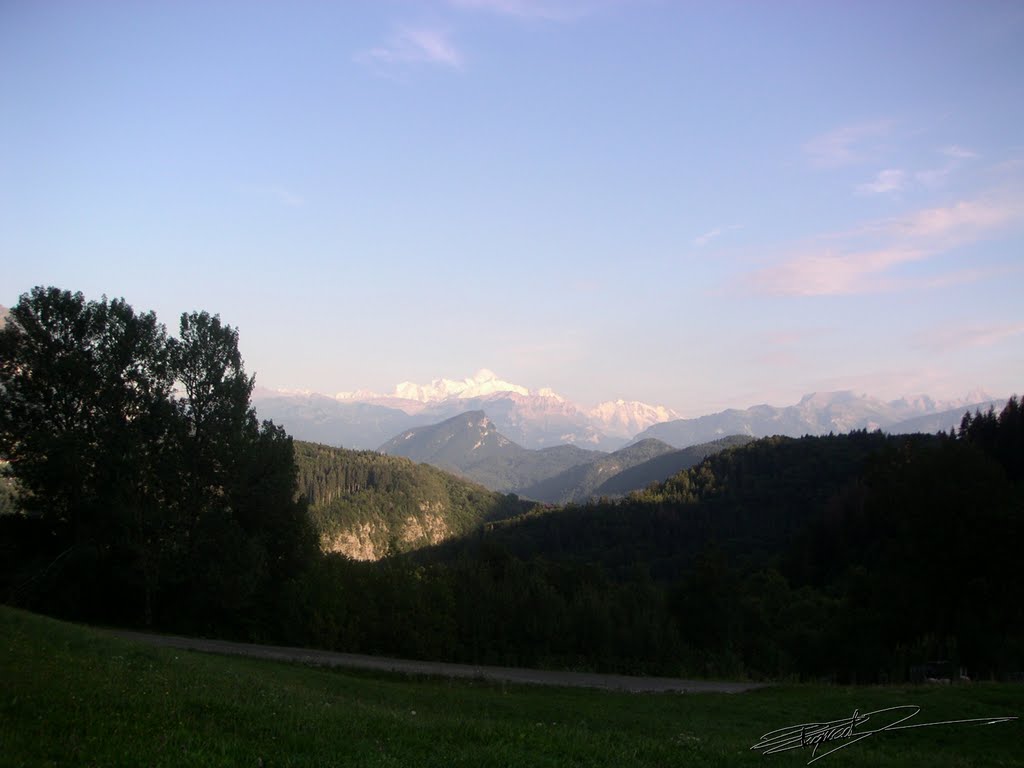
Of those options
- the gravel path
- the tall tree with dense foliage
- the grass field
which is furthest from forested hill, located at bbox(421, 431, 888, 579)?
the grass field

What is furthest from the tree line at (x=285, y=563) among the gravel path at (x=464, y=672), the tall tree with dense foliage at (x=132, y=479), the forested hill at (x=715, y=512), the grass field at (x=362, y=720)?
the forested hill at (x=715, y=512)

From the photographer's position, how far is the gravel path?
72.3 ft

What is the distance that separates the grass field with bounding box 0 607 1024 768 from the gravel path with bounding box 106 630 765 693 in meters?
3.41

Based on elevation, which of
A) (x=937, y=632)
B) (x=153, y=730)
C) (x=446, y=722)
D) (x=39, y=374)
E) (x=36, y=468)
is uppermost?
(x=39, y=374)

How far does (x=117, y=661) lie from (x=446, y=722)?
7.11 meters

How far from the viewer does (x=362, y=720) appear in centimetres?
1051

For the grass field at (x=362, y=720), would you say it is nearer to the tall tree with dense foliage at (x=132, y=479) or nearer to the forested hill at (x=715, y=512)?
the tall tree with dense foliage at (x=132, y=479)

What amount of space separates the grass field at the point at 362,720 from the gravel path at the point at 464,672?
3411mm

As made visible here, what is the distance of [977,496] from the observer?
35094 millimetres

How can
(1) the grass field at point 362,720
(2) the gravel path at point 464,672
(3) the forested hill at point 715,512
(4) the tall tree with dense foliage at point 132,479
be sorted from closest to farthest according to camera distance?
1. (1) the grass field at point 362,720
2. (2) the gravel path at point 464,672
3. (4) the tall tree with dense foliage at point 132,479
4. (3) the forested hill at point 715,512

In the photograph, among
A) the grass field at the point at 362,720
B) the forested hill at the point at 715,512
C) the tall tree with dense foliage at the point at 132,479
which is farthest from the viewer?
the forested hill at the point at 715,512

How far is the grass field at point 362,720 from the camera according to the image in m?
8.27

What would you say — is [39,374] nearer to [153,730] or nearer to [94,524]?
[94,524]

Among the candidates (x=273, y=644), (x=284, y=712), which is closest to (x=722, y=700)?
(x=284, y=712)
